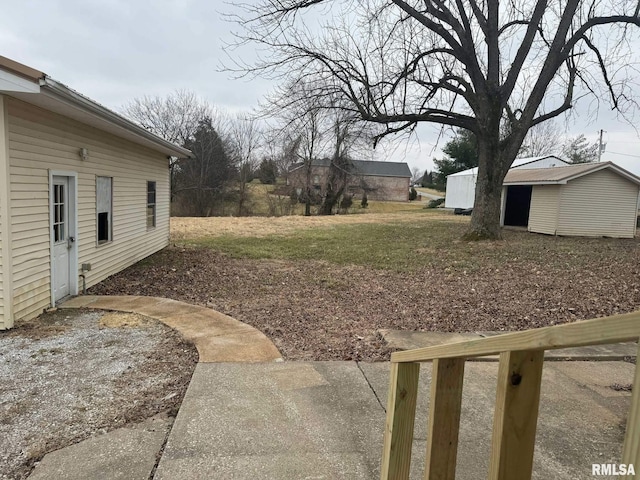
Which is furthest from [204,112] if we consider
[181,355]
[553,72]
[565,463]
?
[565,463]

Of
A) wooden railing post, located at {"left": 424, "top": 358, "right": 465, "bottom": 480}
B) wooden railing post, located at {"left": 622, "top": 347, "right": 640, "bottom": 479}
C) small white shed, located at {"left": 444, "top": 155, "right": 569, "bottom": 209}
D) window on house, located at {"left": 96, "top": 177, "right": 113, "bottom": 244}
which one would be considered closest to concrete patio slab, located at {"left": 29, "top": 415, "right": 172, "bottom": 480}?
wooden railing post, located at {"left": 424, "top": 358, "right": 465, "bottom": 480}

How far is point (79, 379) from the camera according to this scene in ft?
12.4

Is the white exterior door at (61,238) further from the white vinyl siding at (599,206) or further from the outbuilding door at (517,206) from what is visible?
the outbuilding door at (517,206)

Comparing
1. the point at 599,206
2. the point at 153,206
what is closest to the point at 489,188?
the point at 599,206

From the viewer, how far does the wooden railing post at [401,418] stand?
1806 millimetres

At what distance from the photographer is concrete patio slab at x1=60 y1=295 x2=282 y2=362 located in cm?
442

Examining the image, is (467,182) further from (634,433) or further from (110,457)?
(634,433)

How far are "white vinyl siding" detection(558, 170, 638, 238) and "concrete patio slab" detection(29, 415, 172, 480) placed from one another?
57.8 ft

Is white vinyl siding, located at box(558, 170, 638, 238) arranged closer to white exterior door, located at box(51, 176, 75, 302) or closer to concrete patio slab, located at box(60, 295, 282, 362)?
concrete patio slab, located at box(60, 295, 282, 362)

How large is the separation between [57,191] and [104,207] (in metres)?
1.59

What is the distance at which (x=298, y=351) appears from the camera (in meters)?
4.69

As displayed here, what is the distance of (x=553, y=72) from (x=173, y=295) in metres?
13.3

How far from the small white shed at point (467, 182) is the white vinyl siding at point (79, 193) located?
23251mm

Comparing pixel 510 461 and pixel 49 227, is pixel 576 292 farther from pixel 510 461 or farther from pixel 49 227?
pixel 49 227
